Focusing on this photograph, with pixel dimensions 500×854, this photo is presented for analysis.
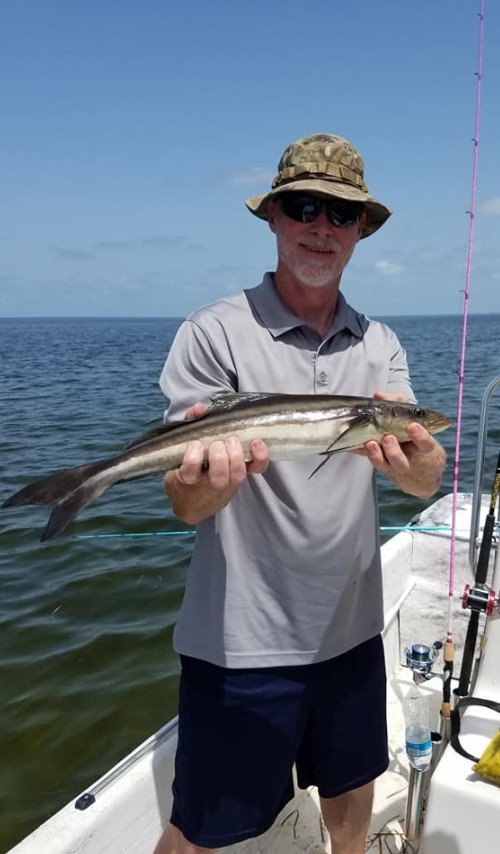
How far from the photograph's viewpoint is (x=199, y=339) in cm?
330

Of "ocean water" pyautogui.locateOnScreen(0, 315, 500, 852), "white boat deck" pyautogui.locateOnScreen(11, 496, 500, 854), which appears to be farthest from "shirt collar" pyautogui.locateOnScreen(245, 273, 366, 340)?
"ocean water" pyautogui.locateOnScreen(0, 315, 500, 852)

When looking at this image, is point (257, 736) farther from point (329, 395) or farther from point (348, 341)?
point (348, 341)

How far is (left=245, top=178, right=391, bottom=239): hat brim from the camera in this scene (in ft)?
11.1

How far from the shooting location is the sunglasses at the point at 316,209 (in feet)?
11.3

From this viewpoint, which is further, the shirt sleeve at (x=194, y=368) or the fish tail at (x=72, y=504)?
the shirt sleeve at (x=194, y=368)

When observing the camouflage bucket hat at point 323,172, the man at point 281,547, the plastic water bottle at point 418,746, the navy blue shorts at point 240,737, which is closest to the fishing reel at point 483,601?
the man at point 281,547

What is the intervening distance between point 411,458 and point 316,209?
52.1 inches

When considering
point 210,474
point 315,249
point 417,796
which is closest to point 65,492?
point 210,474

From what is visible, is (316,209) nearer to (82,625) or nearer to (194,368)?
(194,368)

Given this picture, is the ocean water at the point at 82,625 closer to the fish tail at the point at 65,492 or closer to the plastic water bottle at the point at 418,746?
the plastic water bottle at the point at 418,746

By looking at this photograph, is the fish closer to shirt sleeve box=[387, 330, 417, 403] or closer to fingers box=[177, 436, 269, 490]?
fingers box=[177, 436, 269, 490]

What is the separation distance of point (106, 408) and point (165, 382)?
68.4 ft

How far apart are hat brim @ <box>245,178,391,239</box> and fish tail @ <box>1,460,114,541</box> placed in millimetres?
1606

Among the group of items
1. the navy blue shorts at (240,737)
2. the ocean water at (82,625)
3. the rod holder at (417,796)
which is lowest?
the ocean water at (82,625)
